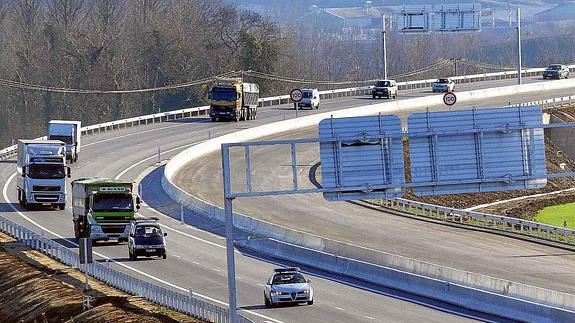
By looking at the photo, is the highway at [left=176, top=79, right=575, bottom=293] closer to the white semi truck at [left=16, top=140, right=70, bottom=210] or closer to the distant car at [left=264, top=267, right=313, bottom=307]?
the white semi truck at [left=16, top=140, right=70, bottom=210]

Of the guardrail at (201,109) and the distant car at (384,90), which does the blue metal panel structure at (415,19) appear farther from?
the guardrail at (201,109)

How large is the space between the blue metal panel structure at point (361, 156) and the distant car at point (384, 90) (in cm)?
8410

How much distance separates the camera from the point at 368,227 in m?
67.4

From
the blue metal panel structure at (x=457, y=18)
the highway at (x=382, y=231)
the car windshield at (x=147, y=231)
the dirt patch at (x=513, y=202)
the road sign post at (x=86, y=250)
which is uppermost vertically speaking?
the blue metal panel structure at (x=457, y=18)

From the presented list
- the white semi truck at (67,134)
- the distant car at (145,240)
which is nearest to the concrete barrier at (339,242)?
the distant car at (145,240)

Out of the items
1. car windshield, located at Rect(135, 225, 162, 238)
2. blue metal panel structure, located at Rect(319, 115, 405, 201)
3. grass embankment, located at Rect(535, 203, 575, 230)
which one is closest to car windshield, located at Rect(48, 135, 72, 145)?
grass embankment, located at Rect(535, 203, 575, 230)

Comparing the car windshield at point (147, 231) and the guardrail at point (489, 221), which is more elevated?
the car windshield at point (147, 231)

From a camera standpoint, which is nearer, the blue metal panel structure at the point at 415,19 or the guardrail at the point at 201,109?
the guardrail at the point at 201,109

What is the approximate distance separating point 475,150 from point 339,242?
17.1 meters

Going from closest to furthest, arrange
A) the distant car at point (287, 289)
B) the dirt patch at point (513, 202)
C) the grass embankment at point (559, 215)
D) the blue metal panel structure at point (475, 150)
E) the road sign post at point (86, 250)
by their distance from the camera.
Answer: the blue metal panel structure at point (475, 150) → the distant car at point (287, 289) → the road sign post at point (86, 250) → the grass embankment at point (559, 215) → the dirt patch at point (513, 202)

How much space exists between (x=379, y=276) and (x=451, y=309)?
6.38m

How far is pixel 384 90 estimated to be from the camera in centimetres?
12431

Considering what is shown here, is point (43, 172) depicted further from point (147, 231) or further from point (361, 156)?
point (361, 156)

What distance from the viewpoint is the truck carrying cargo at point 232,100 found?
107125 millimetres
